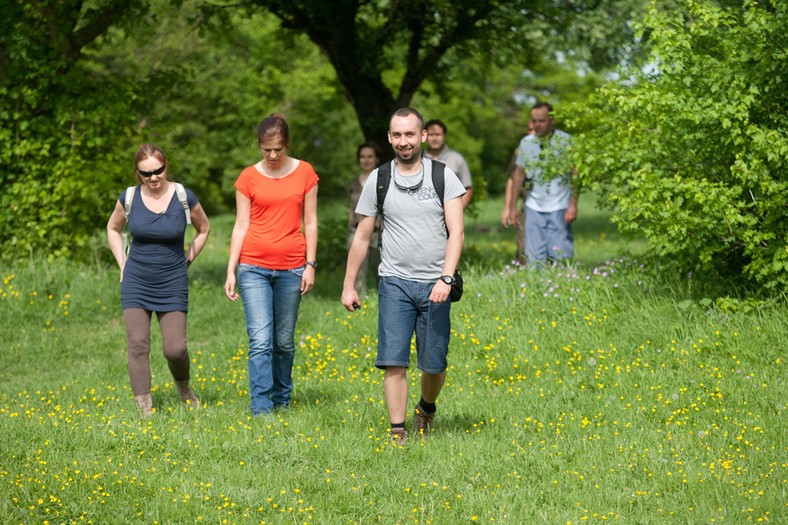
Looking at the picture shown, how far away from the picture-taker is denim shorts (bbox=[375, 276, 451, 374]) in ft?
21.0

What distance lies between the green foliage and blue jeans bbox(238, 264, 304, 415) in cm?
313

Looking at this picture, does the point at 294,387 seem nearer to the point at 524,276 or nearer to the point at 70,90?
the point at 524,276

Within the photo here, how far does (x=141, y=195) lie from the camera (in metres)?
7.39

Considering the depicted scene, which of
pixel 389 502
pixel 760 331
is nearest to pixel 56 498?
pixel 389 502

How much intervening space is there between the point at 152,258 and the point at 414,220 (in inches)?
81.8

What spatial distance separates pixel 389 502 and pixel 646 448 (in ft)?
5.34

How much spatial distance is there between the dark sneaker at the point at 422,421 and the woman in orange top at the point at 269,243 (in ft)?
3.59

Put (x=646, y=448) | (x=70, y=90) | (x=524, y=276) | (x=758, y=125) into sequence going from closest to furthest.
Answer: (x=646, y=448) < (x=758, y=125) < (x=524, y=276) < (x=70, y=90)

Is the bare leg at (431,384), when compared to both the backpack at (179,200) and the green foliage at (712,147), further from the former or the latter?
the green foliage at (712,147)

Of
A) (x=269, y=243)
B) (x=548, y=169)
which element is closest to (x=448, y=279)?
(x=269, y=243)

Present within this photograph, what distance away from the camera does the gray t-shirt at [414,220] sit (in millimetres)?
6289

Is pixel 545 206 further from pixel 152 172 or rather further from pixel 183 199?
pixel 152 172

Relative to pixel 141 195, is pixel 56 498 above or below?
below

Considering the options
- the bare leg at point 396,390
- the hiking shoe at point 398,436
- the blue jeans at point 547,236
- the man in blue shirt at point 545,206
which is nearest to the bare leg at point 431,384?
the bare leg at point 396,390
